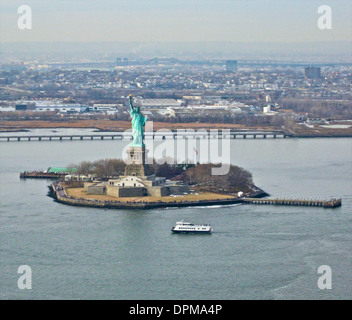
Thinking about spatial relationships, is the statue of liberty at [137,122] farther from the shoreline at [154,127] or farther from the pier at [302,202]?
the shoreline at [154,127]

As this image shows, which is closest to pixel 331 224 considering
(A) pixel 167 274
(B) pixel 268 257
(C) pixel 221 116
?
(B) pixel 268 257

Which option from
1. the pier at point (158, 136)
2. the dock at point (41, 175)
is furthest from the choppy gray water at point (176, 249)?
the pier at point (158, 136)

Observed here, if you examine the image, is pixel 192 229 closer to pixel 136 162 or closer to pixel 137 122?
pixel 136 162

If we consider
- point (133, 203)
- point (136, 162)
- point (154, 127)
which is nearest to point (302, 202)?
point (133, 203)

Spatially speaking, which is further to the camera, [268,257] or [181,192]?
[181,192]
